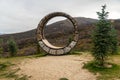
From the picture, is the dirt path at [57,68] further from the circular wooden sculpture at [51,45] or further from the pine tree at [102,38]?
the pine tree at [102,38]

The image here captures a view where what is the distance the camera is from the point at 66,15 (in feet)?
148

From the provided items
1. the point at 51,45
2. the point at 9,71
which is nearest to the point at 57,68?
the point at 9,71

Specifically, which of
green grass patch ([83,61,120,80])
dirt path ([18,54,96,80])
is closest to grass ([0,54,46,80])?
dirt path ([18,54,96,80])

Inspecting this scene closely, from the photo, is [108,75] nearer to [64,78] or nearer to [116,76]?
[116,76]

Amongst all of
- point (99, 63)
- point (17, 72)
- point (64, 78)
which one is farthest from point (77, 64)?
point (17, 72)

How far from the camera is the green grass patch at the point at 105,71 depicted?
3091cm

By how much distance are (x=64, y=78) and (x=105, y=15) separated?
985 centimetres

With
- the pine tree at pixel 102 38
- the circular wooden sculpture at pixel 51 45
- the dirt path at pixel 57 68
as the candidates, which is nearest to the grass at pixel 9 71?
the dirt path at pixel 57 68

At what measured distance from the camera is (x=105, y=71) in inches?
1305

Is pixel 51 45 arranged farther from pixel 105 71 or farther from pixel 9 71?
pixel 105 71

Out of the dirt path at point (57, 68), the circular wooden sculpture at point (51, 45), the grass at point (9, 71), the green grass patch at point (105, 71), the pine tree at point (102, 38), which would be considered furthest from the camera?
the circular wooden sculpture at point (51, 45)

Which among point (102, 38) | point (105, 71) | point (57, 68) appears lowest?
point (105, 71)

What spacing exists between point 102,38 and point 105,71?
167 inches

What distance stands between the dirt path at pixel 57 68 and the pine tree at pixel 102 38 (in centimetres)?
273
